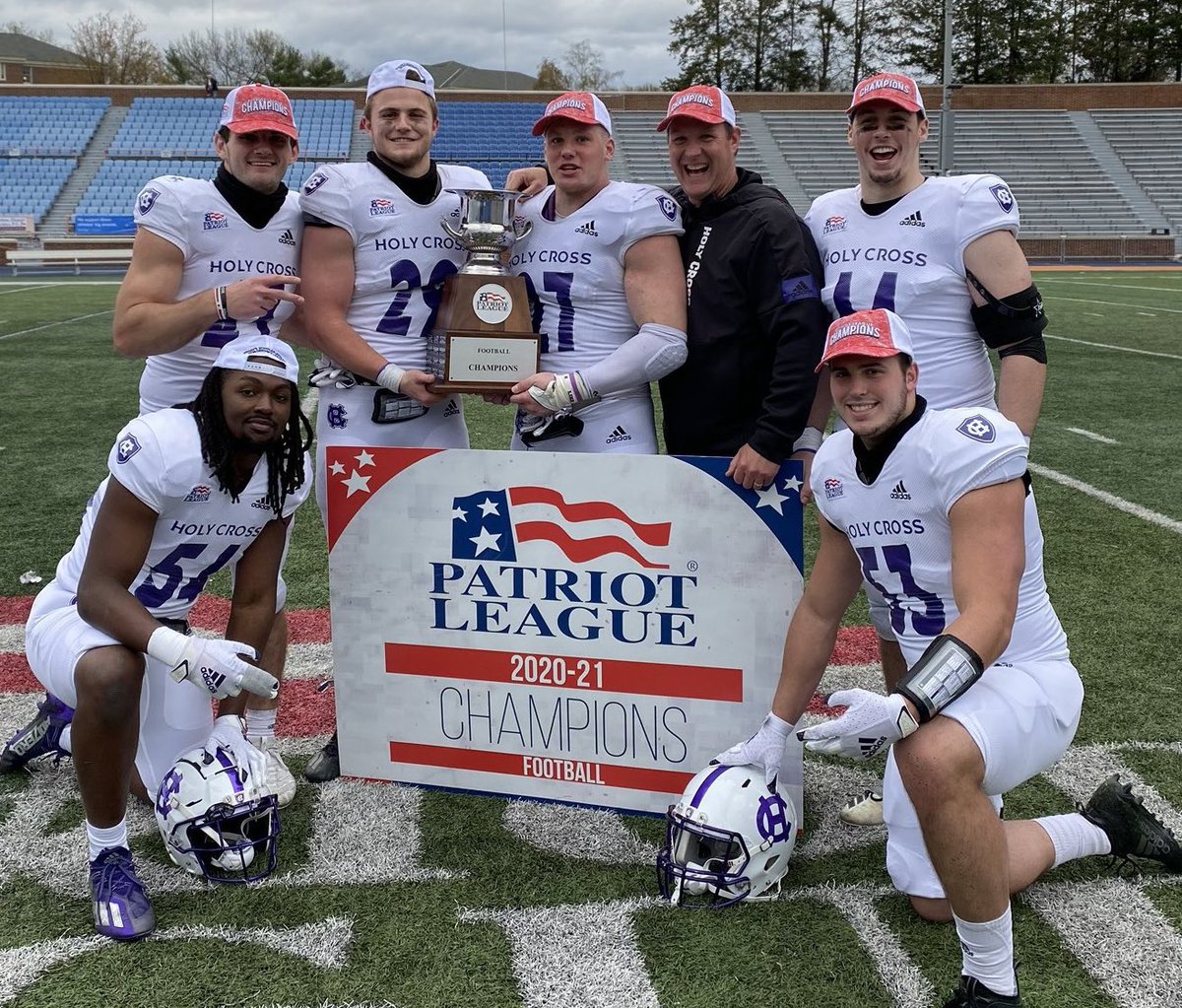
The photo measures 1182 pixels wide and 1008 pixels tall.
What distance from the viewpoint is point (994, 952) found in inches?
85.5

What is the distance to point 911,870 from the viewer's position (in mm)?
2541

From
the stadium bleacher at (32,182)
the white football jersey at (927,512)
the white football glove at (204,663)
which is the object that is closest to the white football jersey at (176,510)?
the white football glove at (204,663)

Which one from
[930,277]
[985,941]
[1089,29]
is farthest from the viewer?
[1089,29]

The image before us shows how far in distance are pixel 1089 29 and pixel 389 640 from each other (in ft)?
157

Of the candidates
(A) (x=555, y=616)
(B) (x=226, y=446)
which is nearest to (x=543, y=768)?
(A) (x=555, y=616)

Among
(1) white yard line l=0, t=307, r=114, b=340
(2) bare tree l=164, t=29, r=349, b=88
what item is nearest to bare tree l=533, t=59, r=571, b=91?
(2) bare tree l=164, t=29, r=349, b=88

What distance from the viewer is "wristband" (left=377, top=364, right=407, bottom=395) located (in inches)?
125

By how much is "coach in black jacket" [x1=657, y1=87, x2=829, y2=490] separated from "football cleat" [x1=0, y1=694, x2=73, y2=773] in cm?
198

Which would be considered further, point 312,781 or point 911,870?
point 312,781

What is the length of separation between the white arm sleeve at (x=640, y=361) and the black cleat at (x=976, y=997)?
5.49 feet

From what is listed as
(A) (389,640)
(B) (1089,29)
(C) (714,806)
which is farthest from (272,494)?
(B) (1089,29)

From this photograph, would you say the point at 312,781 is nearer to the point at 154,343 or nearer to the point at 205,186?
the point at 154,343

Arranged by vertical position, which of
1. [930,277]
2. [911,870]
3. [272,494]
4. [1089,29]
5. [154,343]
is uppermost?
[1089,29]

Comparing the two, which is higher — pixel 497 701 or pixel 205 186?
pixel 205 186
